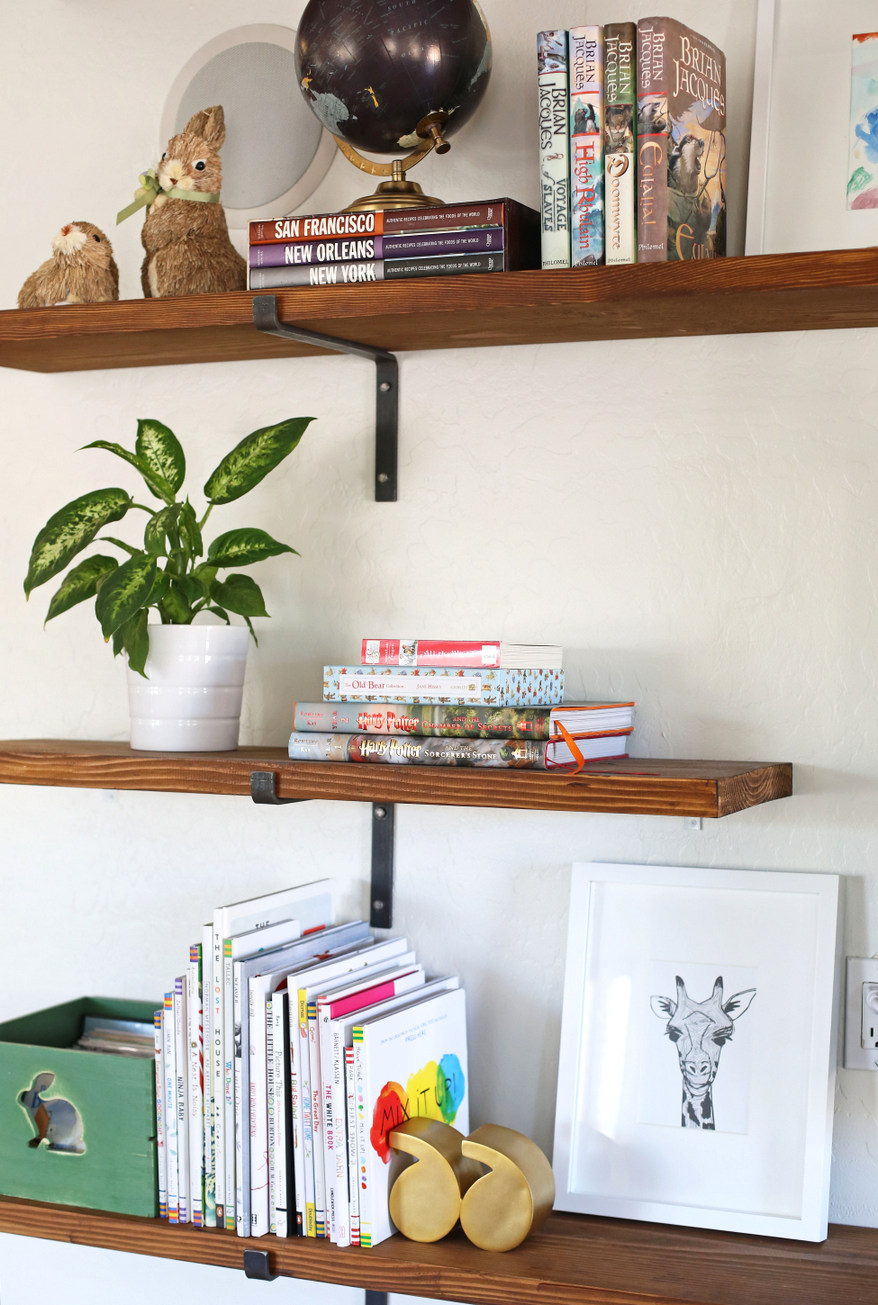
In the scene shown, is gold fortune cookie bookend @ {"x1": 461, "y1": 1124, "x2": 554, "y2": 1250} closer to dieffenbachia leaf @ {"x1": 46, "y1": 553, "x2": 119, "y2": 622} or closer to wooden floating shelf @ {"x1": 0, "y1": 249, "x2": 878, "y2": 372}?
dieffenbachia leaf @ {"x1": 46, "y1": 553, "x2": 119, "y2": 622}

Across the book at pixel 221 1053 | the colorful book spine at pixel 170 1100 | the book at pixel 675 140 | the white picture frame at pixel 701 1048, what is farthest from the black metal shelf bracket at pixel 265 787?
the book at pixel 675 140

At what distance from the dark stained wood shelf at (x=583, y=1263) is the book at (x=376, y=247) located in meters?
0.90

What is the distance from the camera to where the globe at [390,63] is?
118cm

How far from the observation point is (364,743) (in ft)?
3.84

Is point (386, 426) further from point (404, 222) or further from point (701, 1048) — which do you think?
point (701, 1048)

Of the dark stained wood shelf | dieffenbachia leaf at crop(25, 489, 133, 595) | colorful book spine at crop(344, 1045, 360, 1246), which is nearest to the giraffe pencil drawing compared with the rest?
the dark stained wood shelf

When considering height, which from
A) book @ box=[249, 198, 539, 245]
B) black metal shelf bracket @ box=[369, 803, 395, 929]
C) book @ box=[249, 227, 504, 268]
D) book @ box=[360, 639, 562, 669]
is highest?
book @ box=[249, 198, 539, 245]

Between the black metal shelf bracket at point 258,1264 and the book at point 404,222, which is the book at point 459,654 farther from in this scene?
the black metal shelf bracket at point 258,1264

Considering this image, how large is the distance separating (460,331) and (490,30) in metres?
0.35

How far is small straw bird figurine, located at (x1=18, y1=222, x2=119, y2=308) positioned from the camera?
136 centimetres

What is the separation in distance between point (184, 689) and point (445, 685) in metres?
0.29

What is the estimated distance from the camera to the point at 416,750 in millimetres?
1147

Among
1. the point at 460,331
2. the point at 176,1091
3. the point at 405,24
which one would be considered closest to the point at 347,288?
the point at 460,331

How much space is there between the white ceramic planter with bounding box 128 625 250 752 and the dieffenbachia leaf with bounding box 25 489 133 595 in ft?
0.36
